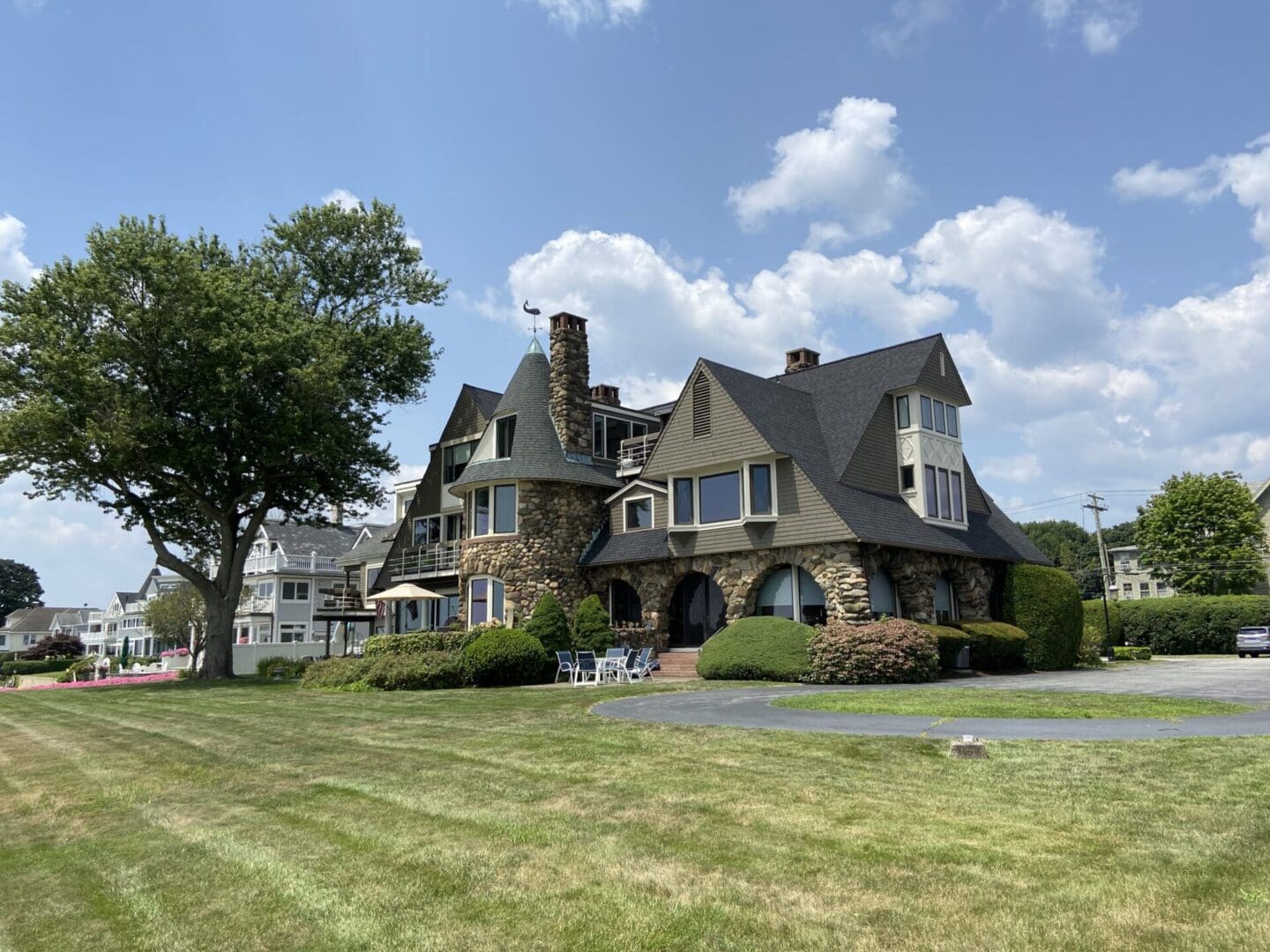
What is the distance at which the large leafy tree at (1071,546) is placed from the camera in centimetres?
9875

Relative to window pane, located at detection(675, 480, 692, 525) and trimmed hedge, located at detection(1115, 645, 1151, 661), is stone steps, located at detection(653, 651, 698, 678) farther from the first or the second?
trimmed hedge, located at detection(1115, 645, 1151, 661)

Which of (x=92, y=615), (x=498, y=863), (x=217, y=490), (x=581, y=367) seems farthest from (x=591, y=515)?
(x=92, y=615)

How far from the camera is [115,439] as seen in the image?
98.7ft

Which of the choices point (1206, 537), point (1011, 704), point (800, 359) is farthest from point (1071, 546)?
point (1011, 704)

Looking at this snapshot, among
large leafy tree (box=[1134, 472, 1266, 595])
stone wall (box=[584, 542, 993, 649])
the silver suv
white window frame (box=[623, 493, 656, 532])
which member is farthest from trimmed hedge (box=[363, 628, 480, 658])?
large leafy tree (box=[1134, 472, 1266, 595])

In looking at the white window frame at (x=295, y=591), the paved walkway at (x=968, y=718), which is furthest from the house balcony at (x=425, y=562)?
the white window frame at (x=295, y=591)

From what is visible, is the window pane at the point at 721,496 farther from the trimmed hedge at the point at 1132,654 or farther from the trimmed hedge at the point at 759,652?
the trimmed hedge at the point at 1132,654

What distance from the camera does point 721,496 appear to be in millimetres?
29922

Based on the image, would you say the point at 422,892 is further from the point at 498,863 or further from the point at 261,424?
the point at 261,424

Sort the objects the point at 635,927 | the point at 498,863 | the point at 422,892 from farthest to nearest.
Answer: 1. the point at 498,863
2. the point at 422,892
3. the point at 635,927

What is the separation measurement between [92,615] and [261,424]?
10543 cm

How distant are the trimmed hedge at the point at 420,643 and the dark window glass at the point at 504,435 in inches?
301

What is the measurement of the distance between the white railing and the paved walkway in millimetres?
20219

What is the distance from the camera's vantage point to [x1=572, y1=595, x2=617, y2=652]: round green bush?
1176 inches
